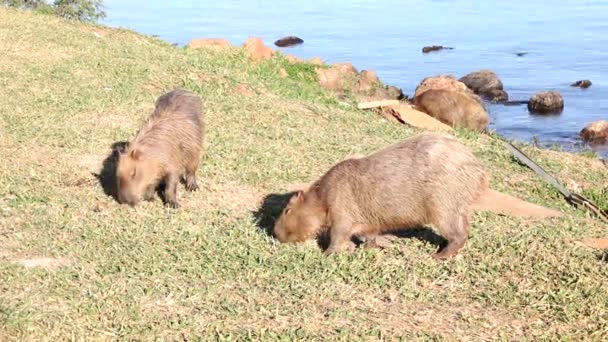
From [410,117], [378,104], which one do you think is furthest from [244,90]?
[410,117]

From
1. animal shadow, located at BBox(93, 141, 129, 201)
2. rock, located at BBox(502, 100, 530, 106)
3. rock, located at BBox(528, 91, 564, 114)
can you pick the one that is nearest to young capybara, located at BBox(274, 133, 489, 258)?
animal shadow, located at BBox(93, 141, 129, 201)

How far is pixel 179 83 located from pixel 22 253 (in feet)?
18.3

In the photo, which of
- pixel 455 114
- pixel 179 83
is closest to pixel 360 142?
pixel 179 83

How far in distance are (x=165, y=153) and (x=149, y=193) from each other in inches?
14.5

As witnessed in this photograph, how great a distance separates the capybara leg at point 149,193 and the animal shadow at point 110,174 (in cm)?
26

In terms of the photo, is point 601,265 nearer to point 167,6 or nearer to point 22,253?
point 22,253

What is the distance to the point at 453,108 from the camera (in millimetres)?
15500

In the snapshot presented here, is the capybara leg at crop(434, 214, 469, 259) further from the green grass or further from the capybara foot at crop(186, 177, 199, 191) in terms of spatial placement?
the capybara foot at crop(186, 177, 199, 191)

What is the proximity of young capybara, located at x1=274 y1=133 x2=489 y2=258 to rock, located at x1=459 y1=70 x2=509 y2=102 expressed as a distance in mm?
16579

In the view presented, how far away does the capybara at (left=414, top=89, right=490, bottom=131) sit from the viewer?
Result: 15.0 m

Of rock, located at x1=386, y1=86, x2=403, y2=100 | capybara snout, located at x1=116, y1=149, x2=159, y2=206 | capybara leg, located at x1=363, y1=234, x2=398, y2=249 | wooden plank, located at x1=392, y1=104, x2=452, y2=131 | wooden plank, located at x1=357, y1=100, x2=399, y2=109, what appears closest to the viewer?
capybara leg, located at x1=363, y1=234, x2=398, y2=249

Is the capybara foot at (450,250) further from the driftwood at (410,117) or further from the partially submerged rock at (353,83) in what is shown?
the partially submerged rock at (353,83)

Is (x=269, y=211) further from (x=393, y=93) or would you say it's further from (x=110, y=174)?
(x=393, y=93)

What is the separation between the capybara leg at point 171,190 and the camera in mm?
7059
